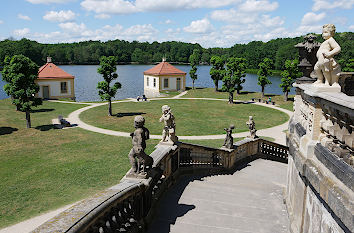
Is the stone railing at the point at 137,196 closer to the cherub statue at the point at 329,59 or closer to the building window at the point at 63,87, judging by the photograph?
the cherub statue at the point at 329,59

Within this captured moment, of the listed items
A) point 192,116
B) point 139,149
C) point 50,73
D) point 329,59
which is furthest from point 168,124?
point 50,73

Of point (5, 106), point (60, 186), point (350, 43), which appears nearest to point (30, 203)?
point (60, 186)

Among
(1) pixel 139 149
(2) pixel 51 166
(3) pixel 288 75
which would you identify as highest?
(3) pixel 288 75

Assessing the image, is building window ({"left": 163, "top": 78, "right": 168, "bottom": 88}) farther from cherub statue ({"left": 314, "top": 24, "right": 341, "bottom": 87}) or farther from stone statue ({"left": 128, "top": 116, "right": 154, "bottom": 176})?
cherub statue ({"left": 314, "top": 24, "right": 341, "bottom": 87})

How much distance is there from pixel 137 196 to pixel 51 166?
1237cm

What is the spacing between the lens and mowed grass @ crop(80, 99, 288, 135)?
93.9 ft

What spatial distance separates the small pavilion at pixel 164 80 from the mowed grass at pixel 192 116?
965cm

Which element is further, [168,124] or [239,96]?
[239,96]

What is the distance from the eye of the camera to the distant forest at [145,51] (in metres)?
106

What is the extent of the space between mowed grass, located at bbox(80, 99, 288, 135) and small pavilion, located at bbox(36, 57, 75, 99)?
31.8 ft

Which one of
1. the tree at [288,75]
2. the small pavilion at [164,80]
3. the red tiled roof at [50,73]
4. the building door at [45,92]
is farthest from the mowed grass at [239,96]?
the building door at [45,92]

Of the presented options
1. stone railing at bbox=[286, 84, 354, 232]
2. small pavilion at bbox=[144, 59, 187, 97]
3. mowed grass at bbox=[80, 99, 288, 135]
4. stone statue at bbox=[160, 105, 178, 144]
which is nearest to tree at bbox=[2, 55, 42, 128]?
mowed grass at bbox=[80, 99, 288, 135]

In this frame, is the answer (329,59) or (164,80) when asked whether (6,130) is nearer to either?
(329,59)

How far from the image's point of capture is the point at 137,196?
22.7ft
